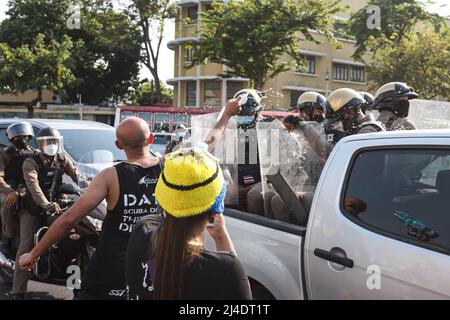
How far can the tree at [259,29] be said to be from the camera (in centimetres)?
2305

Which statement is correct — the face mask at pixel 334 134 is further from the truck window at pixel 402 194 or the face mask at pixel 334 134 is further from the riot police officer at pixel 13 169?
the riot police officer at pixel 13 169

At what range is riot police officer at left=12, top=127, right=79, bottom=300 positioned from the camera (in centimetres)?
455

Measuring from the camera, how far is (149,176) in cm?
296

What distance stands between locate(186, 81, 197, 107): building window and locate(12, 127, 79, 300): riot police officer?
29.2 meters

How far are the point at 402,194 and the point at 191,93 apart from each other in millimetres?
32172

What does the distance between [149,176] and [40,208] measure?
85.9 inches

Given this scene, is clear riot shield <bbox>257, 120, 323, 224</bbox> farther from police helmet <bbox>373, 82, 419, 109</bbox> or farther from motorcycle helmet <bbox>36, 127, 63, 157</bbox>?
motorcycle helmet <bbox>36, 127, 63, 157</bbox>

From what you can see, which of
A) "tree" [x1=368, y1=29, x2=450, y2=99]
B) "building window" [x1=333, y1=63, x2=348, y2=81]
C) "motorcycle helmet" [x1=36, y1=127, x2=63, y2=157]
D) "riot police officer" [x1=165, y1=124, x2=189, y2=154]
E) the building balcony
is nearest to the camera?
"motorcycle helmet" [x1=36, y1=127, x2=63, y2=157]

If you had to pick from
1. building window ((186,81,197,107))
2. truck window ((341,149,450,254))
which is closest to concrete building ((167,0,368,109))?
building window ((186,81,197,107))

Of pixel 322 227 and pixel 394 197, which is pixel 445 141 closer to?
pixel 394 197

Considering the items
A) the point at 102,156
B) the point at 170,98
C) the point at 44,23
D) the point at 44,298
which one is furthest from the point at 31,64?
the point at 44,298

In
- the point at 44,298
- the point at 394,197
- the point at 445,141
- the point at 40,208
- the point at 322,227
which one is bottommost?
the point at 44,298

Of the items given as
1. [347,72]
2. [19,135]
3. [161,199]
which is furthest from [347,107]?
[347,72]

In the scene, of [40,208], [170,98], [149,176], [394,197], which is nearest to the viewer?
[394,197]
